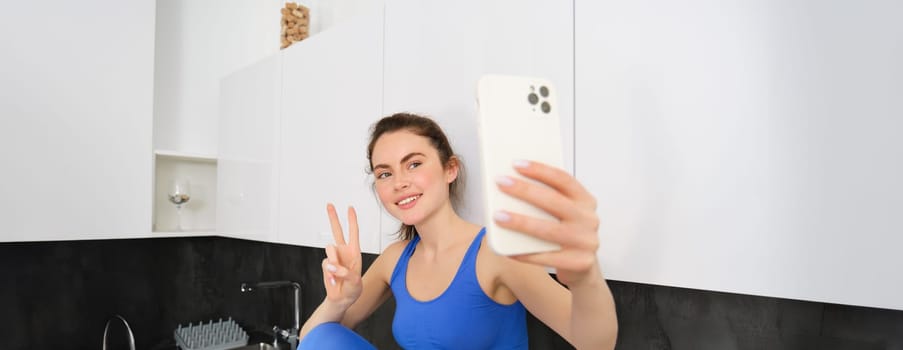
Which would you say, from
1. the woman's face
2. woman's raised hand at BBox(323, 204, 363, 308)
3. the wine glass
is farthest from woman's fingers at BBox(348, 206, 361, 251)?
the wine glass

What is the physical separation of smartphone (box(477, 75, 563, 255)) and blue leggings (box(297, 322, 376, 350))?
1.64 ft

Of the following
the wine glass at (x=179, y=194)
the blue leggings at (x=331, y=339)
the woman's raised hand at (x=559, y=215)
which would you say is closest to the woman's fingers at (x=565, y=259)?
the woman's raised hand at (x=559, y=215)

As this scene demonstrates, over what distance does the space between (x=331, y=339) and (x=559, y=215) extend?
560 millimetres

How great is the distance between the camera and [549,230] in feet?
1.32

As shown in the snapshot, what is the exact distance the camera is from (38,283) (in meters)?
1.65

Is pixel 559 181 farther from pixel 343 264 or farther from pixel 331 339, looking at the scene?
pixel 331 339

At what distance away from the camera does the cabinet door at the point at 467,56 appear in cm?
74

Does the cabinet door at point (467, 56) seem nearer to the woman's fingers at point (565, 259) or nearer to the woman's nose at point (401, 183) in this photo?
the woman's nose at point (401, 183)

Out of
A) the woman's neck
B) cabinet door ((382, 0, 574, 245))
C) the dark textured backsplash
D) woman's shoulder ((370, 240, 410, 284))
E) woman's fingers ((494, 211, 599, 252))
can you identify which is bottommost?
the dark textured backsplash

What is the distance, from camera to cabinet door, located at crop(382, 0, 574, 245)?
737 millimetres

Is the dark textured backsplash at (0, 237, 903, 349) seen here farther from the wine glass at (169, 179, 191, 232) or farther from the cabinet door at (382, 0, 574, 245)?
the cabinet door at (382, 0, 574, 245)

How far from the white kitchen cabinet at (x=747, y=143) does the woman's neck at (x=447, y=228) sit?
0.24 metres

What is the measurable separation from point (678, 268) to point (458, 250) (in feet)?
1.17

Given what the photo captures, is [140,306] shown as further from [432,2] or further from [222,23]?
[432,2]
